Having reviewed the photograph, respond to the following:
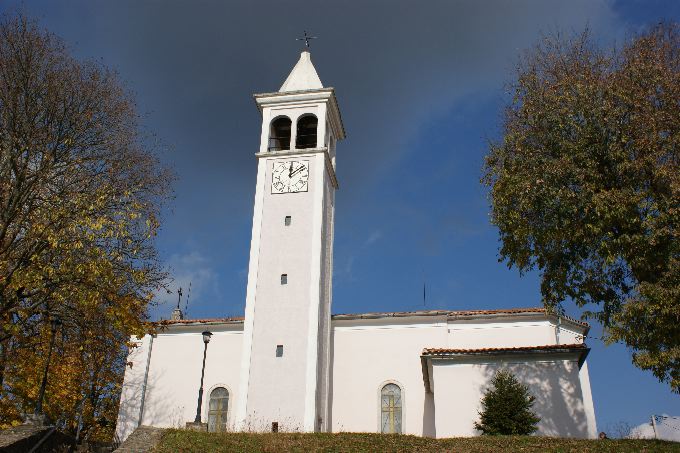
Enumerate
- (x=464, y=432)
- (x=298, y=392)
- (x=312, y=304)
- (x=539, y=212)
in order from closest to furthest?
(x=539, y=212) < (x=464, y=432) < (x=298, y=392) < (x=312, y=304)

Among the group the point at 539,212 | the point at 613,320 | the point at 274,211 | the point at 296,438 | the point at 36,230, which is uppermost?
the point at 274,211

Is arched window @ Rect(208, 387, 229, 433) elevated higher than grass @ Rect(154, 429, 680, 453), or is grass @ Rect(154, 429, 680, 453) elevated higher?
arched window @ Rect(208, 387, 229, 433)

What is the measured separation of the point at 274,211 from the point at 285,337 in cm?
562

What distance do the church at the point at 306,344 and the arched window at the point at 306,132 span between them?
7cm

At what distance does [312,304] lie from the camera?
23.9m

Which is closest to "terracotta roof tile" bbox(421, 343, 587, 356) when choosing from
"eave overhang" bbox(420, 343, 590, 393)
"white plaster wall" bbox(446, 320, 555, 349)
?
"eave overhang" bbox(420, 343, 590, 393)

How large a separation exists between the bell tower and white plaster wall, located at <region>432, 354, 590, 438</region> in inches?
192

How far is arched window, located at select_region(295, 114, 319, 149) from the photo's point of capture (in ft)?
92.3

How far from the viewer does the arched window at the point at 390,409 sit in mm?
24766

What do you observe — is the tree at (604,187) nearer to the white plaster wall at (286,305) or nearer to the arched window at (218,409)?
the white plaster wall at (286,305)

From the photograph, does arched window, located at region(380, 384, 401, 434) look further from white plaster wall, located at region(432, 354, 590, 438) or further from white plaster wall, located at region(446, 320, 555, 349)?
white plaster wall, located at region(432, 354, 590, 438)

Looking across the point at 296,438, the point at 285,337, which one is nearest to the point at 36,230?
the point at 296,438

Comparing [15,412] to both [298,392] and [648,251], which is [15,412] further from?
[648,251]

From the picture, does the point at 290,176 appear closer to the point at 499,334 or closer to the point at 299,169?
the point at 299,169
